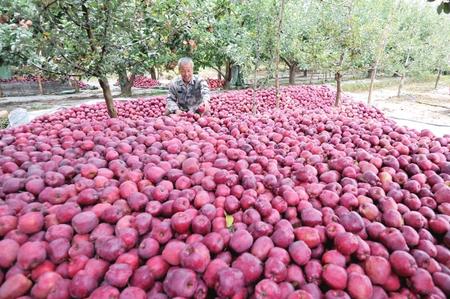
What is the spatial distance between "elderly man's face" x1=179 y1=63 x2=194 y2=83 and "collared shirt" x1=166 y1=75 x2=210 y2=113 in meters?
0.13

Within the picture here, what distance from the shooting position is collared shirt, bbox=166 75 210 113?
200 inches

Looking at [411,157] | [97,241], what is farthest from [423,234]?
[97,241]

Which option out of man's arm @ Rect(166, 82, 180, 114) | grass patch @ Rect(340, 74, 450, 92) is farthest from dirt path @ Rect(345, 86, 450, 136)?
man's arm @ Rect(166, 82, 180, 114)

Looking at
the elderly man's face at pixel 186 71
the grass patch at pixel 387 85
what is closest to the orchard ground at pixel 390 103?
the grass patch at pixel 387 85

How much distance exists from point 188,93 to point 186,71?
15.9 inches

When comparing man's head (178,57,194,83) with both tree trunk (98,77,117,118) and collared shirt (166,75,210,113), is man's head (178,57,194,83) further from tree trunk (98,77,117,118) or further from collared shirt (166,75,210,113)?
tree trunk (98,77,117,118)

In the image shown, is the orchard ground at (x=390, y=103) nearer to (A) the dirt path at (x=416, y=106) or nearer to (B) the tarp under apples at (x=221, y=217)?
(A) the dirt path at (x=416, y=106)

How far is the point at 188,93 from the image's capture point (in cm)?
511

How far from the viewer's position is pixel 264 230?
149 cm

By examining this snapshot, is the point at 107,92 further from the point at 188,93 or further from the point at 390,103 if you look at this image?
the point at 390,103

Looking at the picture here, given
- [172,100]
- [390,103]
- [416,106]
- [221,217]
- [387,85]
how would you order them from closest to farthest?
[221,217] < [172,100] < [416,106] < [390,103] < [387,85]

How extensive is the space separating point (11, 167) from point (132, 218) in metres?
1.08

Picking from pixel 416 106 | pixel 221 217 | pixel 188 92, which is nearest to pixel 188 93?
pixel 188 92

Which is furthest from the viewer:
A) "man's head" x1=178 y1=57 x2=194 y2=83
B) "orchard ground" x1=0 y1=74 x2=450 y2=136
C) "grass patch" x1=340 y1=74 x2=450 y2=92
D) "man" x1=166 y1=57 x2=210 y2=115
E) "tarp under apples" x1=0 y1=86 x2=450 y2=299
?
"grass patch" x1=340 y1=74 x2=450 y2=92
